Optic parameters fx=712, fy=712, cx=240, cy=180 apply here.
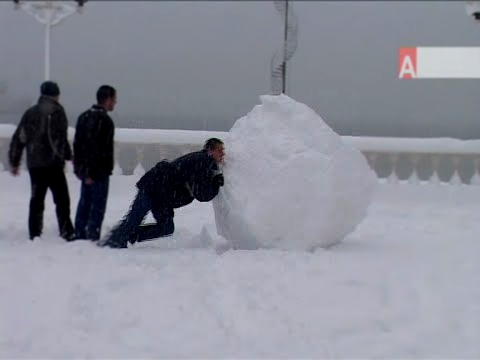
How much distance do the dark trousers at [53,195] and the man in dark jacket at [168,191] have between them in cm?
56

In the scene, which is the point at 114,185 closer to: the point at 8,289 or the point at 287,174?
the point at 287,174

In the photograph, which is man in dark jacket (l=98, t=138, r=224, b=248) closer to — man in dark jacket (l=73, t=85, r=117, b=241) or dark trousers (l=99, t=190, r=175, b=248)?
dark trousers (l=99, t=190, r=175, b=248)

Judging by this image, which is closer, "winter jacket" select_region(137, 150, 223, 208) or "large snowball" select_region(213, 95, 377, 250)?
"large snowball" select_region(213, 95, 377, 250)

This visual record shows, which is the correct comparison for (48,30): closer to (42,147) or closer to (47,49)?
(47,49)

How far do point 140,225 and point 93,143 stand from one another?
79cm

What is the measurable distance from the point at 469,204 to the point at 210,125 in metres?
4.08

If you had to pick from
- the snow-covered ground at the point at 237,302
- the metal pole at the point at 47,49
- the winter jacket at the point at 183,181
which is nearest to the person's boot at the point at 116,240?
the snow-covered ground at the point at 237,302

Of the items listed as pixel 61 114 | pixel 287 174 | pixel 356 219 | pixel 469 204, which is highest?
pixel 61 114

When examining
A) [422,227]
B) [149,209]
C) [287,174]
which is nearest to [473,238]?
[422,227]

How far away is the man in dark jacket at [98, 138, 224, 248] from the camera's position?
577cm

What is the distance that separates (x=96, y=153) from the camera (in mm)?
5930

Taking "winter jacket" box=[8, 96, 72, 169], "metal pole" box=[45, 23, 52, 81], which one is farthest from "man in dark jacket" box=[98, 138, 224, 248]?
"metal pole" box=[45, 23, 52, 81]

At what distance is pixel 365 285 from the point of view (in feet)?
14.9

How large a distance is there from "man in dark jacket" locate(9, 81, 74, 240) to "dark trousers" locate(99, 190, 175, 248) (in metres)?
0.55
